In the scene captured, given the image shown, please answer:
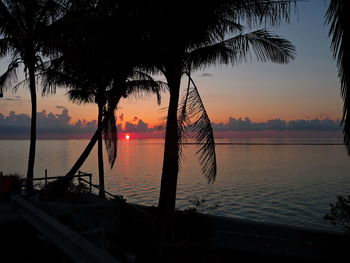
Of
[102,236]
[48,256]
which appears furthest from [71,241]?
[48,256]

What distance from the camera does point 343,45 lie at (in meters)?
Answer: 2.45

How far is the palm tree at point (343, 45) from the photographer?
2.44 m

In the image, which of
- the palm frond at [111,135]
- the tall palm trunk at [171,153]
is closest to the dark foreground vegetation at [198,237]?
the tall palm trunk at [171,153]

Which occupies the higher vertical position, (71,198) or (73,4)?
(73,4)

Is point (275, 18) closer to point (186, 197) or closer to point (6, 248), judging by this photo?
point (6, 248)

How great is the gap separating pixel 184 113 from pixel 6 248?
673cm

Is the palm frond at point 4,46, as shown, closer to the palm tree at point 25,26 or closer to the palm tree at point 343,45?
the palm tree at point 25,26

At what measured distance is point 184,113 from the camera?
10.5 m

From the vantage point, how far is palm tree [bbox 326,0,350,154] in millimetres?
2439

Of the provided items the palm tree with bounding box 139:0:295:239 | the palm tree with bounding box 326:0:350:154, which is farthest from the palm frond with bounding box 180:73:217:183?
the palm tree with bounding box 326:0:350:154

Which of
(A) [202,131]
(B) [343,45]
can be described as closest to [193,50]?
(A) [202,131]

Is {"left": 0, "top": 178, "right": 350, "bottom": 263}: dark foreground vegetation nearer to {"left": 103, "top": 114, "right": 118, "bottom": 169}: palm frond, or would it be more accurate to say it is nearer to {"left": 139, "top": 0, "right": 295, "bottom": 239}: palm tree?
{"left": 139, "top": 0, "right": 295, "bottom": 239}: palm tree

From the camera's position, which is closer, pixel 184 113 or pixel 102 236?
pixel 102 236

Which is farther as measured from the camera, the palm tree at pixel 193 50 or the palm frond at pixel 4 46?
the palm frond at pixel 4 46
